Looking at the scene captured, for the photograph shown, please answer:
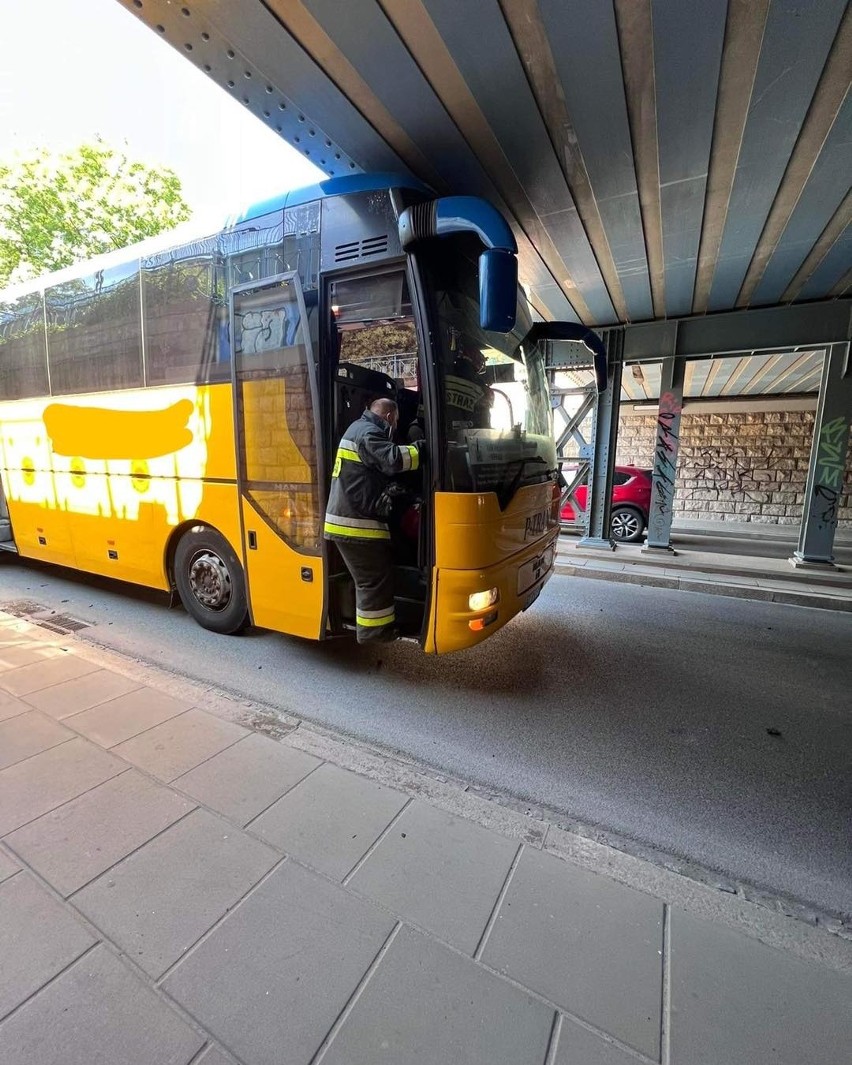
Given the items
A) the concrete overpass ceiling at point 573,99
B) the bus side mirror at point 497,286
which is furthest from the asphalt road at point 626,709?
the concrete overpass ceiling at point 573,99

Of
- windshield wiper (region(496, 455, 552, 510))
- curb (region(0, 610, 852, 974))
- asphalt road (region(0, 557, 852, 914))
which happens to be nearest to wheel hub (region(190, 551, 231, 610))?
asphalt road (region(0, 557, 852, 914))

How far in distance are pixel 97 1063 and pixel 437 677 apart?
2.73 metres

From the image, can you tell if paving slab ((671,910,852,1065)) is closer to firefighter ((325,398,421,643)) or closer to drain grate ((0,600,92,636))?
firefighter ((325,398,421,643))

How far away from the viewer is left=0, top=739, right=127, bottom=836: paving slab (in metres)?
2.24

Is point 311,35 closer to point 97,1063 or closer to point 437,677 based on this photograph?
point 437,677

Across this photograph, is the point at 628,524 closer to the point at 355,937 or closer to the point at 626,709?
the point at 626,709

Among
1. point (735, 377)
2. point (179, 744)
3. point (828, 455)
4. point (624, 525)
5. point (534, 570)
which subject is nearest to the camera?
point (179, 744)

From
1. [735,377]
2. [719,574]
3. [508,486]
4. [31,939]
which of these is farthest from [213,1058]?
[735,377]

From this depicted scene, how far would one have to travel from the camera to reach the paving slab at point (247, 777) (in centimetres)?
231

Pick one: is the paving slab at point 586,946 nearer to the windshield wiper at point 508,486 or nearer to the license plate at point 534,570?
the license plate at point 534,570

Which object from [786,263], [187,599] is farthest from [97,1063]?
[786,263]

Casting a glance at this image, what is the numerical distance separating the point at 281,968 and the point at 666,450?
27.4 feet

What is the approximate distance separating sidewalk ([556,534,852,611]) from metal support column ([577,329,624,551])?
40 cm

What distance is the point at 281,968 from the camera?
1555 millimetres
